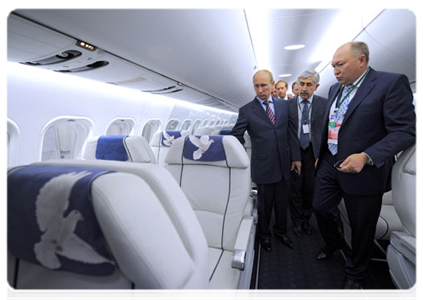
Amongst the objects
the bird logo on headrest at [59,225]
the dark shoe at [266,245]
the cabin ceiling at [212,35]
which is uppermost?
the cabin ceiling at [212,35]

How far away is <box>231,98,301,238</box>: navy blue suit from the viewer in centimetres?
238

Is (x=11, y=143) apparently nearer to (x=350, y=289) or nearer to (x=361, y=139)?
(x=361, y=139)

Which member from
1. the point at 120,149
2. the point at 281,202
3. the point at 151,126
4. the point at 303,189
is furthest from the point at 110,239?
the point at 151,126

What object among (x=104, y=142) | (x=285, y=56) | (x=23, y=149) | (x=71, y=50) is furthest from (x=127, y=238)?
(x=285, y=56)

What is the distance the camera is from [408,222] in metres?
1.38

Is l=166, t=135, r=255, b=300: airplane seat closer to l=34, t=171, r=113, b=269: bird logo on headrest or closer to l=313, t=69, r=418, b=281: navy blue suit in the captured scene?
l=313, t=69, r=418, b=281: navy blue suit

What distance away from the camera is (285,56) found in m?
3.82

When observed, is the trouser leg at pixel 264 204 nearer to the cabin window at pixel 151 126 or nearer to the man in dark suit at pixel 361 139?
the man in dark suit at pixel 361 139

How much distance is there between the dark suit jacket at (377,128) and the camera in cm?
142

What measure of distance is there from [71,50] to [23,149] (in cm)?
152

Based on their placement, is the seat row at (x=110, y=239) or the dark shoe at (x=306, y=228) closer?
the seat row at (x=110, y=239)

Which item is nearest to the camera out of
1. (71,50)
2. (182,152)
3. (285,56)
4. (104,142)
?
(71,50)

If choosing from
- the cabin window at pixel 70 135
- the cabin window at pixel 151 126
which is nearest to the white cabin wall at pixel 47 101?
the cabin window at pixel 70 135

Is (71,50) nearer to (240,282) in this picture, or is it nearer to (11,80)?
(11,80)
